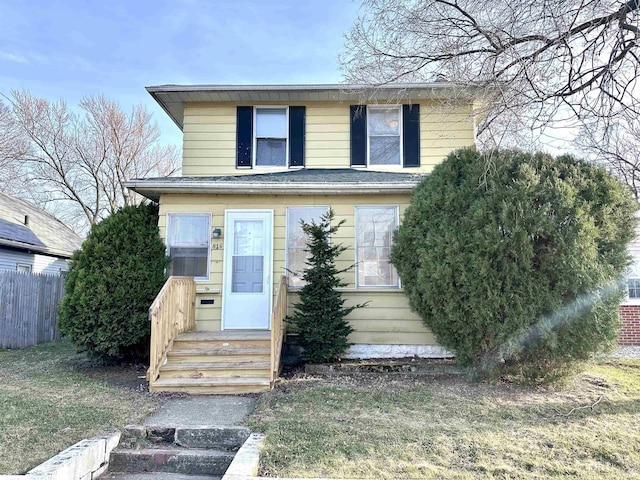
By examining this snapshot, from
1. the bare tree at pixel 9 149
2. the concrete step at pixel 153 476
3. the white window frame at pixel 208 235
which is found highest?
the bare tree at pixel 9 149

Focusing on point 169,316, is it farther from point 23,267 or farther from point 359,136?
point 23,267

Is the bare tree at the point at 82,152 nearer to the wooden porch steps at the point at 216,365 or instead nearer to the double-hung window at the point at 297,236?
the double-hung window at the point at 297,236

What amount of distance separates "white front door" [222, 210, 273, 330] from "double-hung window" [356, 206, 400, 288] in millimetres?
1574

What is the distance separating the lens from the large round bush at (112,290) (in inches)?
249

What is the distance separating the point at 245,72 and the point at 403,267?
6.27 meters

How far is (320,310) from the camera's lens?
21.3ft

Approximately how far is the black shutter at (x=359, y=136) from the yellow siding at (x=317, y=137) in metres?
0.12

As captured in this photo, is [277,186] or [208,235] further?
[208,235]

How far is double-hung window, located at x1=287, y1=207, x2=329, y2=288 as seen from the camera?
7359 mm

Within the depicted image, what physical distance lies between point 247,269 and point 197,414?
2.99 metres

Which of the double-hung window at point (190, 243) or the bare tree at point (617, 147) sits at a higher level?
the bare tree at point (617, 147)

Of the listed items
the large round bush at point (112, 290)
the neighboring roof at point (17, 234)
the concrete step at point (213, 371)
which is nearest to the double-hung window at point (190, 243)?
the large round bush at point (112, 290)

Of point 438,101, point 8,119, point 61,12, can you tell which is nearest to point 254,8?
point 438,101

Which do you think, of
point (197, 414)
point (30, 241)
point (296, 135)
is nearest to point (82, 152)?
point (30, 241)
